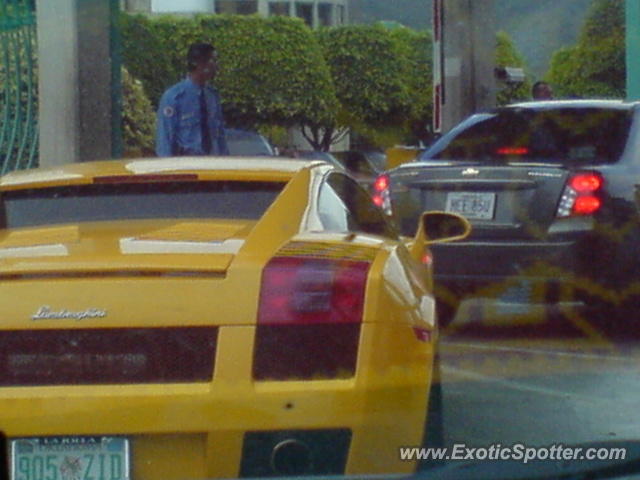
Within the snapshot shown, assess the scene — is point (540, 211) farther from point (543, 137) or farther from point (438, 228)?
point (438, 228)

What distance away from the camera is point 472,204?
9742mm

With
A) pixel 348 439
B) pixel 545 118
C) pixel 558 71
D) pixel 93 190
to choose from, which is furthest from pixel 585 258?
pixel 558 71

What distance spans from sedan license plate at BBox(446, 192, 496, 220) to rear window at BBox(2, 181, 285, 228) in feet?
14.5

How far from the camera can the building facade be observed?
75.2 metres

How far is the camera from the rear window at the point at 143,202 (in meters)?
5.29

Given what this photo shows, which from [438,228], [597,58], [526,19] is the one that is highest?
[526,19]

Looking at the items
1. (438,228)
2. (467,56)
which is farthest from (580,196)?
(467,56)

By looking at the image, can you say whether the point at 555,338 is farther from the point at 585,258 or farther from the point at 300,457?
the point at 300,457

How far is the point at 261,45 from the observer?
2490 inches

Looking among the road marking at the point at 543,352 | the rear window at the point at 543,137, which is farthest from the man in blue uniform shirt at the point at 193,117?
the road marking at the point at 543,352

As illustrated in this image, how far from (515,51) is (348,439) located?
73.4 metres

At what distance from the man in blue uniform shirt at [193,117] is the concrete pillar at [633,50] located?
467 inches

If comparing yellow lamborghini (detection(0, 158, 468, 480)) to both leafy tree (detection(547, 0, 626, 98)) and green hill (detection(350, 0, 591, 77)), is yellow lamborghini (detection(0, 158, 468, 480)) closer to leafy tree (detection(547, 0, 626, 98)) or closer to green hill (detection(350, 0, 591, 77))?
leafy tree (detection(547, 0, 626, 98))

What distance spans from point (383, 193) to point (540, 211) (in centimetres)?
111
